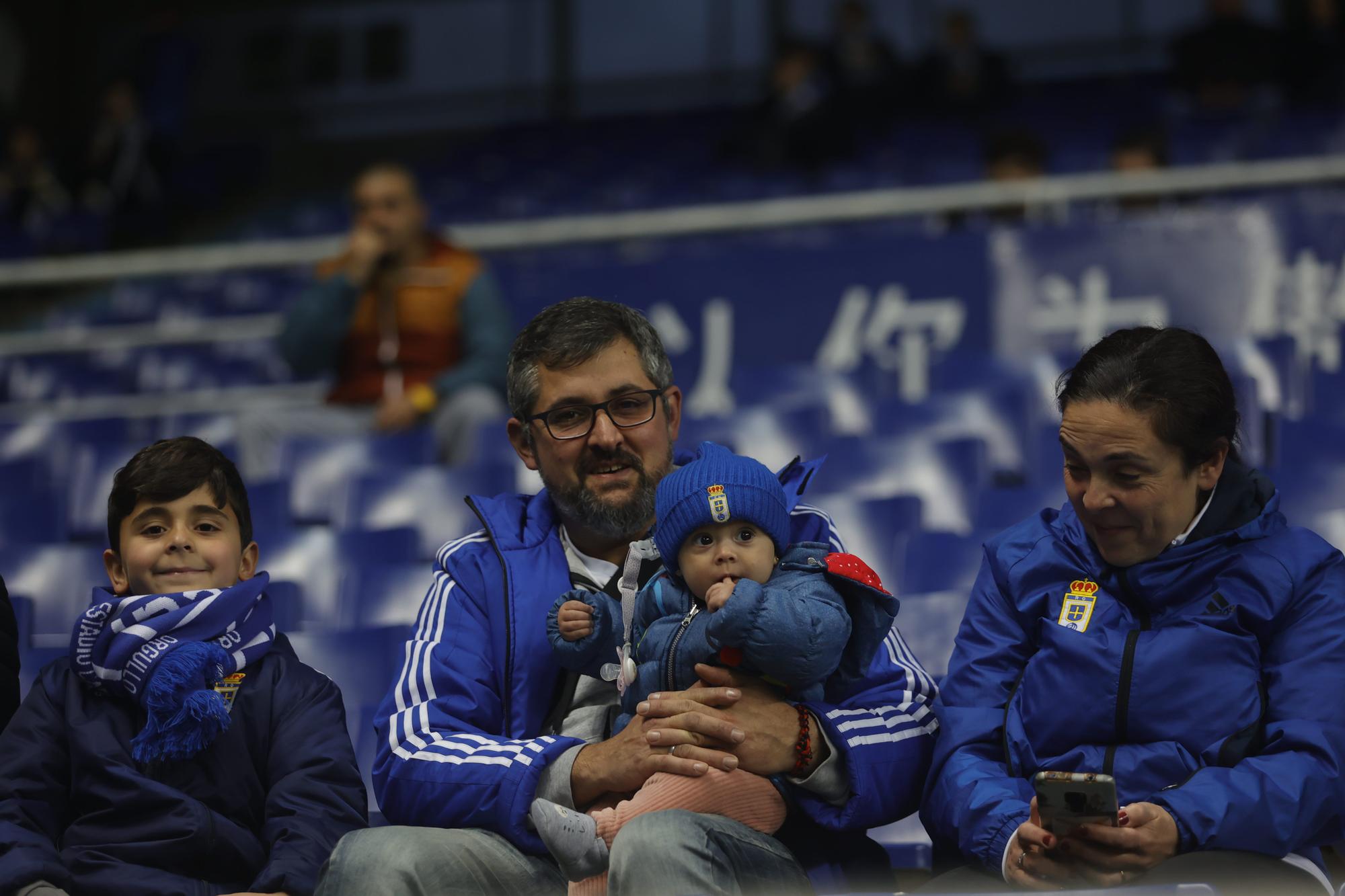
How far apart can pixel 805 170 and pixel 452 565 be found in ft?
18.8

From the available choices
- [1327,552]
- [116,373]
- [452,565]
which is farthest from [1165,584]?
[116,373]

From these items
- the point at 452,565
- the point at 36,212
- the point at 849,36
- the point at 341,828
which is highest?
the point at 849,36

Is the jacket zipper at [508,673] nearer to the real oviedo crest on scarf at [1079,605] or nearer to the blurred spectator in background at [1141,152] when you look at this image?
the real oviedo crest on scarf at [1079,605]

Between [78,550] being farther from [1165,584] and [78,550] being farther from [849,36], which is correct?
[849,36]

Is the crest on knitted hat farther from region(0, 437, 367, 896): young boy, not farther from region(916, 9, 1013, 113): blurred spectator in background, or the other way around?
region(916, 9, 1013, 113): blurred spectator in background

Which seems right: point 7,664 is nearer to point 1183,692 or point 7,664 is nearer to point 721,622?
point 721,622

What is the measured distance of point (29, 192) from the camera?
866 cm

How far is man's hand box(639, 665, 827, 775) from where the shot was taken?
6.88 feet

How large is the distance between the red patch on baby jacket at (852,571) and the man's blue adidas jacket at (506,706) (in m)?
0.14

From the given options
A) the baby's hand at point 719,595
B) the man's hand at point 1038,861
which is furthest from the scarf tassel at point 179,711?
the man's hand at point 1038,861

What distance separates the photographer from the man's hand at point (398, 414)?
14.8ft

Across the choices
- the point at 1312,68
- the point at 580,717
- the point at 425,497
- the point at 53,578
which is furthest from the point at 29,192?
the point at 580,717

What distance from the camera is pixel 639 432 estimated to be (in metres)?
2.49

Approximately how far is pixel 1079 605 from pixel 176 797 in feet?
4.03
